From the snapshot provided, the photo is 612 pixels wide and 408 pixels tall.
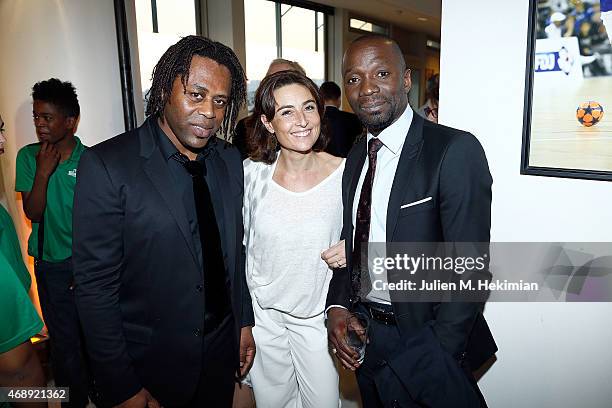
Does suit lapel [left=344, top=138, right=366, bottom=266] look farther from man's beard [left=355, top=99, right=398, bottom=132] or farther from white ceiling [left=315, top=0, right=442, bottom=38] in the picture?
white ceiling [left=315, top=0, right=442, bottom=38]

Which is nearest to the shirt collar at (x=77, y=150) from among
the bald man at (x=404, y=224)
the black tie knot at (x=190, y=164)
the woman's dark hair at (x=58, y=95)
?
the woman's dark hair at (x=58, y=95)

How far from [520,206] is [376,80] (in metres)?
0.85

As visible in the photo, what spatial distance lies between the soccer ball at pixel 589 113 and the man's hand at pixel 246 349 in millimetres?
1616

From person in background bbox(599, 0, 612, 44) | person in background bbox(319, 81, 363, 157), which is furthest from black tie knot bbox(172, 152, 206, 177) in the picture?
person in background bbox(319, 81, 363, 157)

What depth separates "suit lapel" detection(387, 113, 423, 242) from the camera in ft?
4.95

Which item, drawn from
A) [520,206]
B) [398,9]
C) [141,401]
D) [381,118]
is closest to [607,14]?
[520,206]

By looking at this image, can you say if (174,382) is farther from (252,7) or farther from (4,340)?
(252,7)

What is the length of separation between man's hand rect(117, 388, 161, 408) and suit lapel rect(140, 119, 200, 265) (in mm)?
548

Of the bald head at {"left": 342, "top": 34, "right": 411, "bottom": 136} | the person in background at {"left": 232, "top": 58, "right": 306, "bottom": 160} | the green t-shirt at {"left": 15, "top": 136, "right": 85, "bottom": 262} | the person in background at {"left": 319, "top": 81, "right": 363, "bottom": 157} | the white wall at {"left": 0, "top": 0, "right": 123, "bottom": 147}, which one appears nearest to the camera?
the bald head at {"left": 342, "top": 34, "right": 411, "bottom": 136}

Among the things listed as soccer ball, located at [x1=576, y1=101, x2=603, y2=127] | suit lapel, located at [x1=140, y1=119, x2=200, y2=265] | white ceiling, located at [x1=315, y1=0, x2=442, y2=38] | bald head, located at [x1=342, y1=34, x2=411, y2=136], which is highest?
white ceiling, located at [x1=315, y1=0, x2=442, y2=38]

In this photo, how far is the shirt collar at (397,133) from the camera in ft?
5.34

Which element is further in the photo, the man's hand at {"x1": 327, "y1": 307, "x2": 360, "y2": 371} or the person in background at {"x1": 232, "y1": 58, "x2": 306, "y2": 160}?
the person in background at {"x1": 232, "y1": 58, "x2": 306, "y2": 160}

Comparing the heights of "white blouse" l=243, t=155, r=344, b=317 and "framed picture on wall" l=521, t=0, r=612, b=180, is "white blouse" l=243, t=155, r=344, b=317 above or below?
below

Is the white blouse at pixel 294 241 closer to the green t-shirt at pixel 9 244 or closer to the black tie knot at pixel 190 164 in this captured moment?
the black tie knot at pixel 190 164
